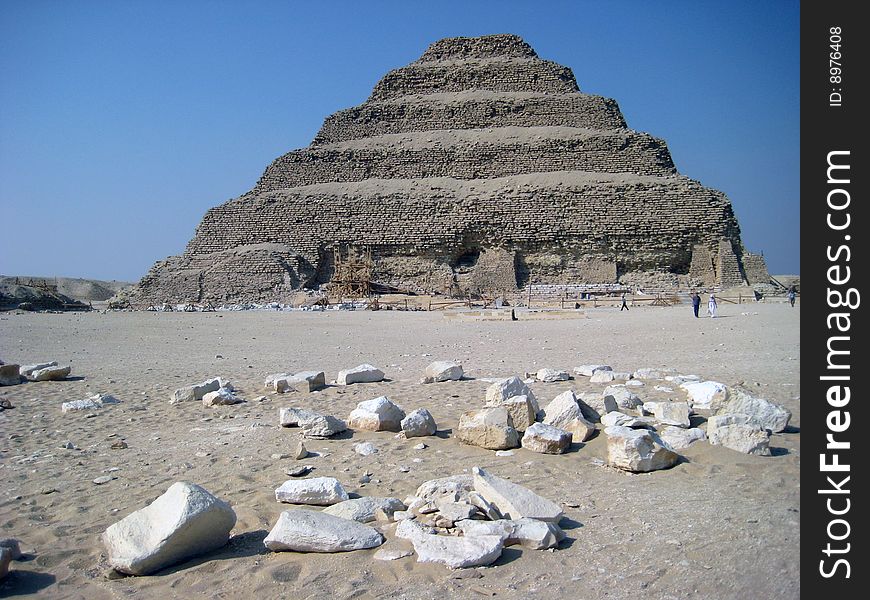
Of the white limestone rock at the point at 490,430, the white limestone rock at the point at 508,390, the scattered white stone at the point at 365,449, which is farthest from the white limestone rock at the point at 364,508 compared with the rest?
the white limestone rock at the point at 508,390

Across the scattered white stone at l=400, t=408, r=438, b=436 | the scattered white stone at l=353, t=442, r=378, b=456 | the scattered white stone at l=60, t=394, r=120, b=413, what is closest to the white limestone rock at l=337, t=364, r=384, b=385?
the scattered white stone at l=60, t=394, r=120, b=413

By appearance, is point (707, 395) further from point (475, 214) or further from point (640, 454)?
point (475, 214)

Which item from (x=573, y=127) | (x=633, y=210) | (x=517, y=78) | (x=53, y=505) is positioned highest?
(x=517, y=78)

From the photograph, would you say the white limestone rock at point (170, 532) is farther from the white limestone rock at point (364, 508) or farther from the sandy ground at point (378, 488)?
the white limestone rock at point (364, 508)

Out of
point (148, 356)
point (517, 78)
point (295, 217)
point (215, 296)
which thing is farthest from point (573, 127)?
point (148, 356)

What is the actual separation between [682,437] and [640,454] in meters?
0.58

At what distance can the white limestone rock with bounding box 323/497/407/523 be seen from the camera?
3104mm

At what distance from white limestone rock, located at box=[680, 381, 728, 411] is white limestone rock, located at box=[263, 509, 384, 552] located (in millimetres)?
3186

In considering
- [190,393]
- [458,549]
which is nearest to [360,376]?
[190,393]

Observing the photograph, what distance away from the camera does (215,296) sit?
35.0 m

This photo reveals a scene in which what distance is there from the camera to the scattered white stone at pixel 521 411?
15.2 ft

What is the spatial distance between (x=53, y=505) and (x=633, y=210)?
35431 millimetres

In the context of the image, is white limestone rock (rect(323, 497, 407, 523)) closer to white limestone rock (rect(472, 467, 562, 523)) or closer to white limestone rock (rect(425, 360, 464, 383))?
white limestone rock (rect(472, 467, 562, 523))
